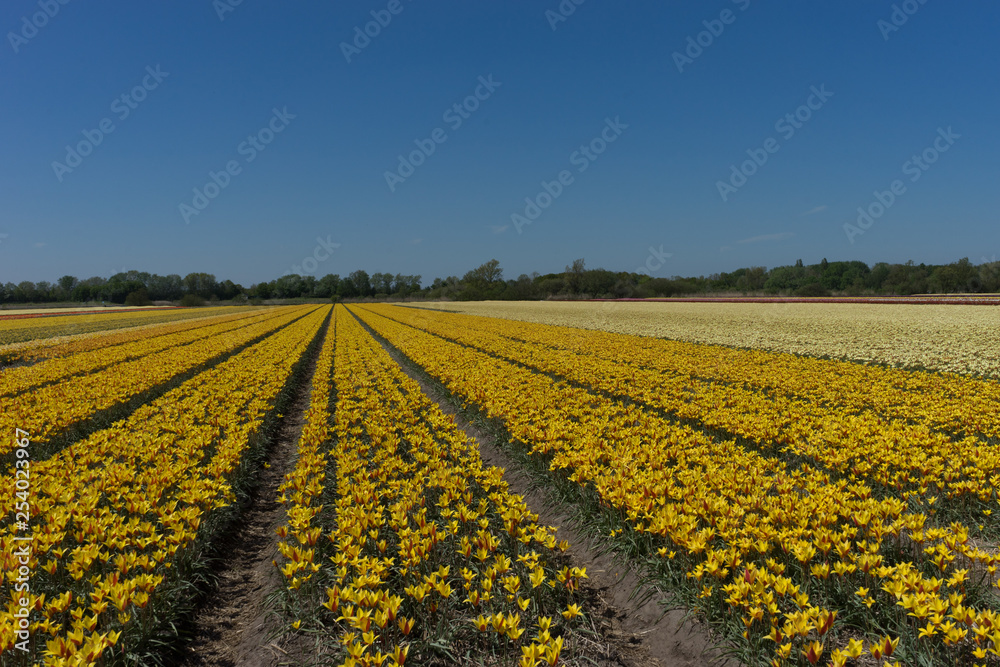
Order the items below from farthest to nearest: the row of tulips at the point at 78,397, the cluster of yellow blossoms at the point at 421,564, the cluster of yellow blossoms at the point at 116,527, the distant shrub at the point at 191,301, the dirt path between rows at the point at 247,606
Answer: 1. the distant shrub at the point at 191,301
2. the row of tulips at the point at 78,397
3. the dirt path between rows at the point at 247,606
4. the cluster of yellow blossoms at the point at 421,564
5. the cluster of yellow blossoms at the point at 116,527

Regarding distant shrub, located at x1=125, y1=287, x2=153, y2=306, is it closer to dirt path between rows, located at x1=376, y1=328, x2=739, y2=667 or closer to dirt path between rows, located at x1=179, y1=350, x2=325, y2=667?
dirt path between rows, located at x1=179, y1=350, x2=325, y2=667

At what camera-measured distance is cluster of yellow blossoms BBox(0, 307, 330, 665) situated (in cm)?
312

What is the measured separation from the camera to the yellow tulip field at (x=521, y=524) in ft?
10.3

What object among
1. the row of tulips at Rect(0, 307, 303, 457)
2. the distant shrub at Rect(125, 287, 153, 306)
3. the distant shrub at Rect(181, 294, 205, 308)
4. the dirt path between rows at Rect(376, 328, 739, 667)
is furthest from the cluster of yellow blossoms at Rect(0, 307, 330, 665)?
the distant shrub at Rect(125, 287, 153, 306)

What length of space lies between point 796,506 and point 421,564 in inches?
141

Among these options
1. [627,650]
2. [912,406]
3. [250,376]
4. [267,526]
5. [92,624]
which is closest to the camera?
[92,624]

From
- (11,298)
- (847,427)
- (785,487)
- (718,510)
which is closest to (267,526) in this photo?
(718,510)

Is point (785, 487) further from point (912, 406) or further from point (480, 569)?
point (912, 406)

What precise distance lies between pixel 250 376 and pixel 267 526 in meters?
6.88

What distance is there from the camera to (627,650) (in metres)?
3.50

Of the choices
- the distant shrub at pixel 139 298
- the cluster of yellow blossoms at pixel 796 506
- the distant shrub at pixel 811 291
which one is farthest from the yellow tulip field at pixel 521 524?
the distant shrub at pixel 139 298

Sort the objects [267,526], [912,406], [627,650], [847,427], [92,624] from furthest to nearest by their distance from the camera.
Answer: [912,406], [847,427], [267,526], [627,650], [92,624]

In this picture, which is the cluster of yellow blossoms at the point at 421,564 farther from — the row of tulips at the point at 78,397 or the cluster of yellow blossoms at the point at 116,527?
the row of tulips at the point at 78,397

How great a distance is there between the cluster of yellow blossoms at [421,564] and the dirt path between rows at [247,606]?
29cm
